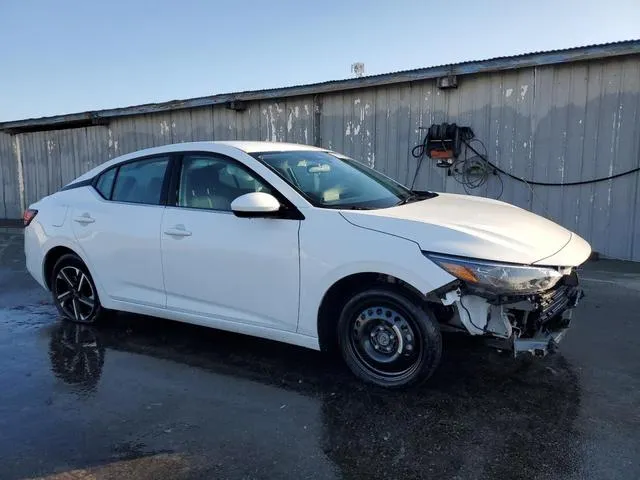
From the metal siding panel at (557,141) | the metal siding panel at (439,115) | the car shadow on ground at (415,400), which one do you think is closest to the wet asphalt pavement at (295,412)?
the car shadow on ground at (415,400)

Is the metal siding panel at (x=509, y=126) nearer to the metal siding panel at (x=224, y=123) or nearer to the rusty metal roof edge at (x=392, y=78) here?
the rusty metal roof edge at (x=392, y=78)

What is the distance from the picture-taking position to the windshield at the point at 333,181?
4.01 m

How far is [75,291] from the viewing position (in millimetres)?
5281

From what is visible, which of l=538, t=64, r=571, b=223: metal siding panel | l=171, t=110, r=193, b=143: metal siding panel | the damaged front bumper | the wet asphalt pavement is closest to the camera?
the wet asphalt pavement

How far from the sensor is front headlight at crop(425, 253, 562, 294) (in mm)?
3186

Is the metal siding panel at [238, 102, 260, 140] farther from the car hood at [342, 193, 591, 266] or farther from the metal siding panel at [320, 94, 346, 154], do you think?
the car hood at [342, 193, 591, 266]

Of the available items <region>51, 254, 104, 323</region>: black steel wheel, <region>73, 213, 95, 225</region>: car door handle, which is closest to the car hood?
<region>73, 213, 95, 225</region>: car door handle

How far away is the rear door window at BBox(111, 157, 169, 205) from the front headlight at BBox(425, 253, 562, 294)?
2.57 m

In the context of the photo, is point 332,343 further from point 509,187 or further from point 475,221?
point 509,187

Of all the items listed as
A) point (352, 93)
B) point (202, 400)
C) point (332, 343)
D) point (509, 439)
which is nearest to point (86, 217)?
point (202, 400)

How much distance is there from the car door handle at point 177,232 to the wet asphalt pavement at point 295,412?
99 centimetres

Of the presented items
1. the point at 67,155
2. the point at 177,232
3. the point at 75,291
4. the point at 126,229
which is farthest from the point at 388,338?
the point at 67,155

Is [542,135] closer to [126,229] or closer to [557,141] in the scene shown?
[557,141]

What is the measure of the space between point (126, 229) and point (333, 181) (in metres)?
1.80
